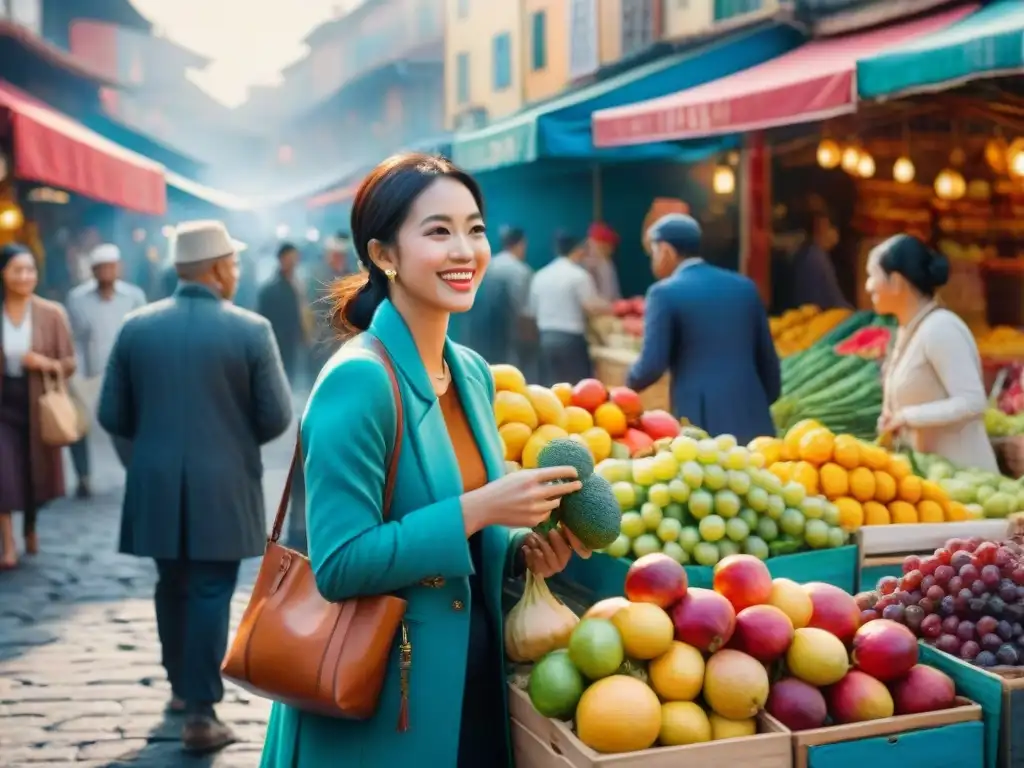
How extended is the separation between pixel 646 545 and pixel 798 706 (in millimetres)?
1222

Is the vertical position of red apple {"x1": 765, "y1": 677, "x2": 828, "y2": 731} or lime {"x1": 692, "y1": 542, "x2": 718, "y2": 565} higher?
lime {"x1": 692, "y1": 542, "x2": 718, "y2": 565}

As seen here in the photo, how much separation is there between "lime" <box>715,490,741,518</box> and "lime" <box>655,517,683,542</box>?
0.14m

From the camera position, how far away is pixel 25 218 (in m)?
17.5

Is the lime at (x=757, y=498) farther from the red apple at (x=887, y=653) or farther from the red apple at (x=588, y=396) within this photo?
the red apple at (x=887, y=653)

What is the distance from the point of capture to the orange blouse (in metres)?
2.77

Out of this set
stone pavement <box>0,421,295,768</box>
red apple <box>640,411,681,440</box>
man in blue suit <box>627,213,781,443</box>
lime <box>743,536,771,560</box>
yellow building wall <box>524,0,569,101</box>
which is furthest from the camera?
yellow building wall <box>524,0,569,101</box>

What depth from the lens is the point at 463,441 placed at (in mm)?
2814

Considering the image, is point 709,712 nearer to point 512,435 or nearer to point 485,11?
point 512,435

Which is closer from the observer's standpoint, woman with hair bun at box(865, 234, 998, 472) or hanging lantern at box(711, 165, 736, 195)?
woman with hair bun at box(865, 234, 998, 472)

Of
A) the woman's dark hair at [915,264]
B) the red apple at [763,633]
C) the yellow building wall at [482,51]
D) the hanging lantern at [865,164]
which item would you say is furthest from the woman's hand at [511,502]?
the yellow building wall at [482,51]

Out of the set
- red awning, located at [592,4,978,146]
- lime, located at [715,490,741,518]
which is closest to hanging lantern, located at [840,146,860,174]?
red awning, located at [592,4,978,146]

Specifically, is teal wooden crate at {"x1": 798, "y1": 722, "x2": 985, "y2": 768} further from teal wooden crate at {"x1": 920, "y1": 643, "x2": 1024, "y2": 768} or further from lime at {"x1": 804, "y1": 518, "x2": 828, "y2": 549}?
lime at {"x1": 804, "y1": 518, "x2": 828, "y2": 549}

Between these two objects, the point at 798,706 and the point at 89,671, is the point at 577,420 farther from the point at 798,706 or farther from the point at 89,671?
the point at 89,671

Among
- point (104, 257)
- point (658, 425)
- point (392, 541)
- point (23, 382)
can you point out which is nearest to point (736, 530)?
point (658, 425)
